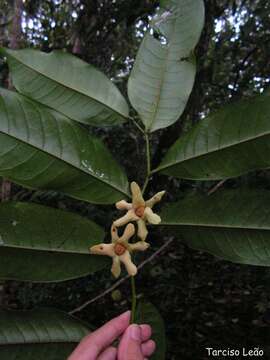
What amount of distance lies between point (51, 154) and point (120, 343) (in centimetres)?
40

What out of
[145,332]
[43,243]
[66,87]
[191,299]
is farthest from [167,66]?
[191,299]

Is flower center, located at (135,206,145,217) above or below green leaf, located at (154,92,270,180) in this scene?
below

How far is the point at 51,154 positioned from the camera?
2.55ft

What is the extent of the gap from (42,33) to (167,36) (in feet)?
7.12

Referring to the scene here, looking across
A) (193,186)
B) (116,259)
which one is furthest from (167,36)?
(193,186)

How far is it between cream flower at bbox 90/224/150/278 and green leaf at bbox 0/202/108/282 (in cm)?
9

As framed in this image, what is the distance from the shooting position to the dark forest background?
225 centimetres

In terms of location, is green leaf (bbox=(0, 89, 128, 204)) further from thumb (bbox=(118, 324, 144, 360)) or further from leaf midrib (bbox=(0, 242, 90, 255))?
thumb (bbox=(118, 324, 144, 360))

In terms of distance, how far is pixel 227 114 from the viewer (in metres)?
0.79

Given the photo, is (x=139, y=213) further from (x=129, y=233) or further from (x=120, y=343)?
(x=120, y=343)

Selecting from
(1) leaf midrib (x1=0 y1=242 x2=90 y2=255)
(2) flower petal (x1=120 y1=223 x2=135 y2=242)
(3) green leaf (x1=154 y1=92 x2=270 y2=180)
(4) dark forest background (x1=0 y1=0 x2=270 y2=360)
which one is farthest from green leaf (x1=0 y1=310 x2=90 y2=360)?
(4) dark forest background (x1=0 y1=0 x2=270 y2=360)

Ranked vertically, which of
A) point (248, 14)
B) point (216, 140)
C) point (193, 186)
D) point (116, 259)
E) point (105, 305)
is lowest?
point (105, 305)

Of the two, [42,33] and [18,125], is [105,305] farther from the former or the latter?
[18,125]

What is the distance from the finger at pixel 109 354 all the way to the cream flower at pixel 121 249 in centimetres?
20
